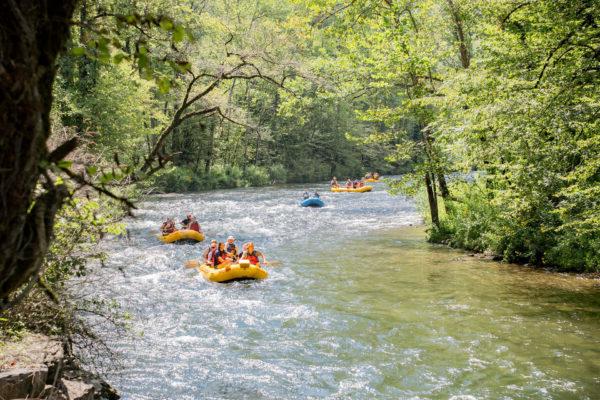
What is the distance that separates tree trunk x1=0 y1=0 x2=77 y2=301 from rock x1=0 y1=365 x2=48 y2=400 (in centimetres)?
355

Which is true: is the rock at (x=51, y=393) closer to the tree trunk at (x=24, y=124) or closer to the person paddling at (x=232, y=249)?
the tree trunk at (x=24, y=124)

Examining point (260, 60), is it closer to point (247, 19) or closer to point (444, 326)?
point (444, 326)

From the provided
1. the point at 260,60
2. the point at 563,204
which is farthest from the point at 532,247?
the point at 260,60

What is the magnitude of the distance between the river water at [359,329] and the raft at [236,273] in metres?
0.19

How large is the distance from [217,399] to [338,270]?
6861mm

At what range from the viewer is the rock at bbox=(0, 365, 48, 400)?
14.8 ft

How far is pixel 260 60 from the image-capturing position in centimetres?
447

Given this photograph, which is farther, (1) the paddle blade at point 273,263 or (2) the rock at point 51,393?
(1) the paddle blade at point 273,263

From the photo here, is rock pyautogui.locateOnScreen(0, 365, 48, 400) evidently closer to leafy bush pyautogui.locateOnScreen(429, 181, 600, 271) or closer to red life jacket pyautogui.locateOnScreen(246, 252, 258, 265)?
red life jacket pyautogui.locateOnScreen(246, 252, 258, 265)

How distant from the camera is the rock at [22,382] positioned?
4.52 m

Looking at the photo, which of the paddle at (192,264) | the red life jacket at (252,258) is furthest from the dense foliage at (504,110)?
the paddle at (192,264)

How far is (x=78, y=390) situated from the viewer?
5.28m

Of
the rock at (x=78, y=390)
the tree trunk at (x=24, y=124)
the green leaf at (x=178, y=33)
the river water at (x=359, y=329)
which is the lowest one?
the river water at (x=359, y=329)

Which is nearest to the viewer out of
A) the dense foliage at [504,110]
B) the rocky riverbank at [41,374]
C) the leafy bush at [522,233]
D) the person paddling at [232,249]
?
the rocky riverbank at [41,374]
